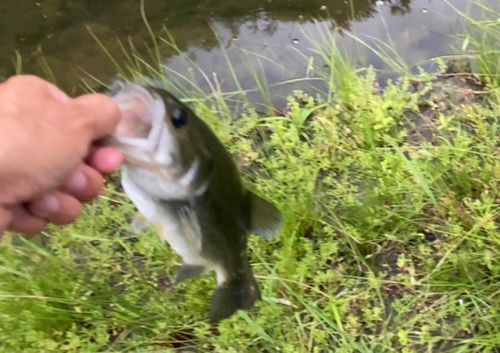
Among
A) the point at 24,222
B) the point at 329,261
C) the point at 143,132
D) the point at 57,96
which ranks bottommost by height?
the point at 329,261

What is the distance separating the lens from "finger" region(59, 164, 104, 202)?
1229 mm

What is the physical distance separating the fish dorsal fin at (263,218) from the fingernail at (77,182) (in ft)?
1.73

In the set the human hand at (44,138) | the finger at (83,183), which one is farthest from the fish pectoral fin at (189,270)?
the human hand at (44,138)

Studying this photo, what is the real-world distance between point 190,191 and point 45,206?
373mm

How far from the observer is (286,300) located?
2.11 metres

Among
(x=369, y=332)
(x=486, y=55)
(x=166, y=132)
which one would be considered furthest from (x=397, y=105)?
(x=166, y=132)

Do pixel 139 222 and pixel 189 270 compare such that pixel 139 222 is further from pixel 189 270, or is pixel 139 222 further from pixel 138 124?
pixel 138 124

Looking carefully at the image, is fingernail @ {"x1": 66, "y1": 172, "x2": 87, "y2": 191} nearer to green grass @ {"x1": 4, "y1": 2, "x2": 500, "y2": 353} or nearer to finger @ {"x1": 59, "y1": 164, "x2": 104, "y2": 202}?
finger @ {"x1": 59, "y1": 164, "x2": 104, "y2": 202}

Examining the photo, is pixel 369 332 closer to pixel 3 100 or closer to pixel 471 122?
pixel 471 122

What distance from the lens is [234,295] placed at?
171 cm

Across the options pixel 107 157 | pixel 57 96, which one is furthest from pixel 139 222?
pixel 57 96

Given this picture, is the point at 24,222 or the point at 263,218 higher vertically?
the point at 24,222

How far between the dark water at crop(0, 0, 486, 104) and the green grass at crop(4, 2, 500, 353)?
860 millimetres

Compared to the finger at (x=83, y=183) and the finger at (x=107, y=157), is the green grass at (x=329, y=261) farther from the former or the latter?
the finger at (x=107, y=157)
